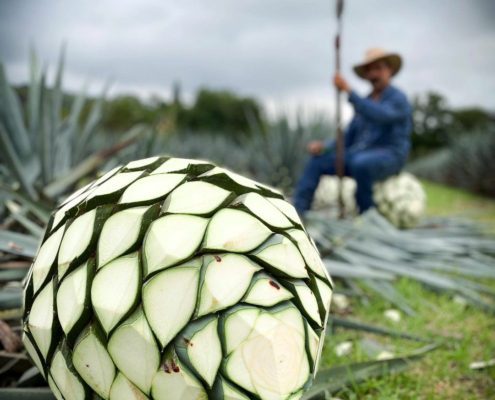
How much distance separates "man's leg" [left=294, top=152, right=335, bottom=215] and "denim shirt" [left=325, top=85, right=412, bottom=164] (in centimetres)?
→ 10

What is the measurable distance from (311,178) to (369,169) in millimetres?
359

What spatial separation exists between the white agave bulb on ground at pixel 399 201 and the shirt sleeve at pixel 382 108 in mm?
551

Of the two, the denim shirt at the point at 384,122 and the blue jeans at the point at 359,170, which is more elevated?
the denim shirt at the point at 384,122

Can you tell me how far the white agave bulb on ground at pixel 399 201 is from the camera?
297cm

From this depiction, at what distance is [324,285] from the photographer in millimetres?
639

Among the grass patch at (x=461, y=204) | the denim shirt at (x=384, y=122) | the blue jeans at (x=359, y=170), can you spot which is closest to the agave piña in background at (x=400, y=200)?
the blue jeans at (x=359, y=170)

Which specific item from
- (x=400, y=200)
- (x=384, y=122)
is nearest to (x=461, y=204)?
(x=400, y=200)

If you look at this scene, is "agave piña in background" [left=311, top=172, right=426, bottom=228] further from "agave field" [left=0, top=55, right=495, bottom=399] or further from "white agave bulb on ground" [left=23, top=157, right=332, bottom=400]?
"white agave bulb on ground" [left=23, top=157, right=332, bottom=400]

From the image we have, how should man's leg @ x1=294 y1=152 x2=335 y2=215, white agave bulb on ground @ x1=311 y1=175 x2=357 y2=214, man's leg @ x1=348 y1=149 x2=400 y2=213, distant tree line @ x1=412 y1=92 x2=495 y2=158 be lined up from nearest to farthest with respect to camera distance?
1. man's leg @ x1=348 y1=149 x2=400 y2=213
2. man's leg @ x1=294 y1=152 x2=335 y2=215
3. white agave bulb on ground @ x1=311 y1=175 x2=357 y2=214
4. distant tree line @ x1=412 y1=92 x2=495 y2=158

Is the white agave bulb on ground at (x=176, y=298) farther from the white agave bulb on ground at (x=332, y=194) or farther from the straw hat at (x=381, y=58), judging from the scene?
the white agave bulb on ground at (x=332, y=194)

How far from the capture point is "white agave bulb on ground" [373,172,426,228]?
297cm

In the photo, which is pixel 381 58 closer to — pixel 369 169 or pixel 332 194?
pixel 369 169

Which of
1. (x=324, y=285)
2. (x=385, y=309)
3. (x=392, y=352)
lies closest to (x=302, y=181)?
(x=385, y=309)

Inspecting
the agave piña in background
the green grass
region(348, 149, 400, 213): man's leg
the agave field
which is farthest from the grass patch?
the agave field
